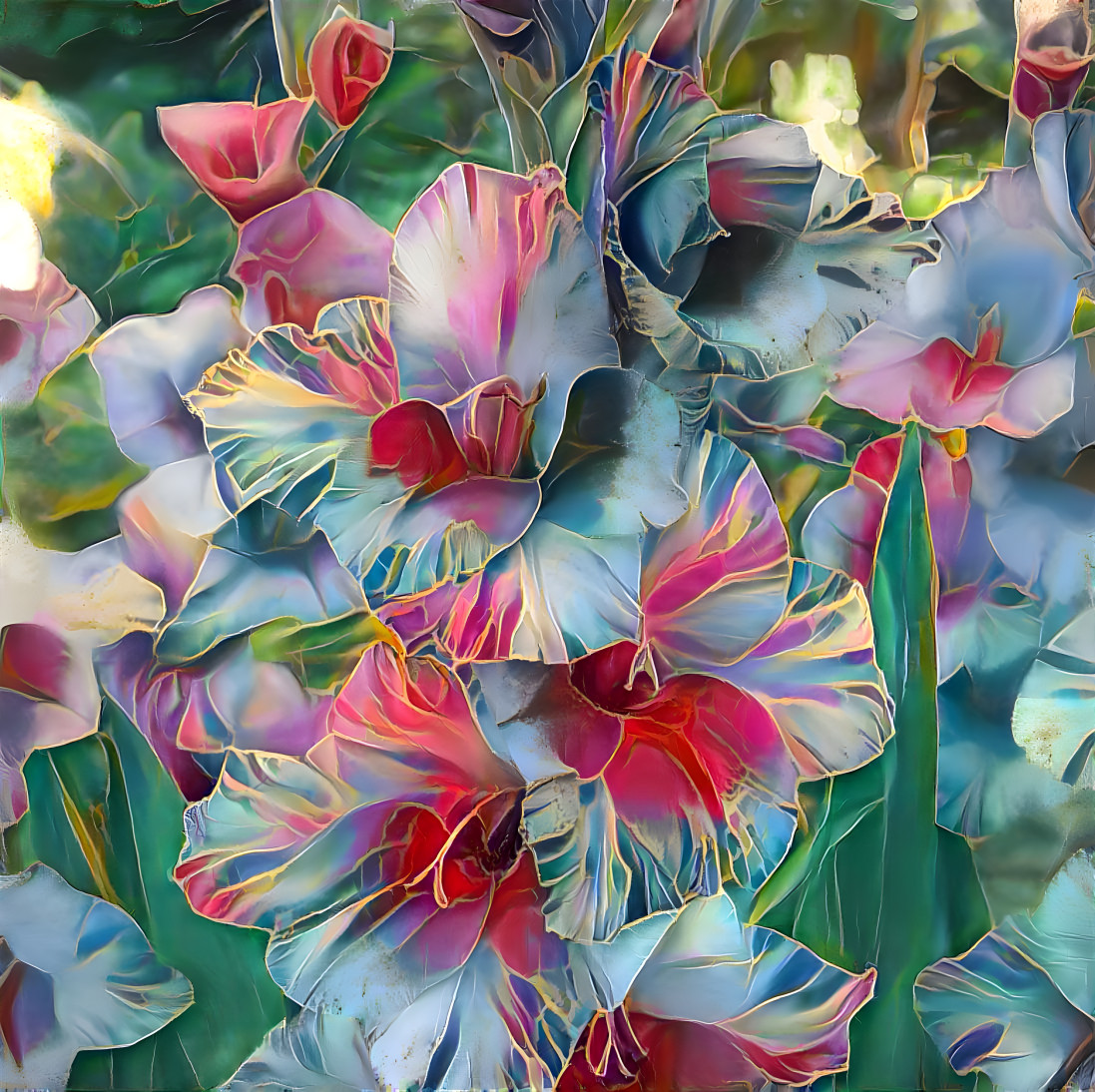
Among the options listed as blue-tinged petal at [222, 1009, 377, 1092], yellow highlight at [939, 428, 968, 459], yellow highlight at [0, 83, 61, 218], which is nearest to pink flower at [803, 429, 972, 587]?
yellow highlight at [939, 428, 968, 459]

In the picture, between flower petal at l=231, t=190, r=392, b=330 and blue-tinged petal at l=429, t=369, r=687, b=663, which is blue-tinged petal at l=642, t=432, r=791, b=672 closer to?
blue-tinged petal at l=429, t=369, r=687, b=663

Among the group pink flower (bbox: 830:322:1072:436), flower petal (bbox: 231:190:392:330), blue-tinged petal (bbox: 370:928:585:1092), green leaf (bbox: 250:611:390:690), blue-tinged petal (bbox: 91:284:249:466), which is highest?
flower petal (bbox: 231:190:392:330)

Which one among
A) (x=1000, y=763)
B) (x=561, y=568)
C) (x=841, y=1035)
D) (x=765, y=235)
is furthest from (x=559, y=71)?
(x=841, y=1035)

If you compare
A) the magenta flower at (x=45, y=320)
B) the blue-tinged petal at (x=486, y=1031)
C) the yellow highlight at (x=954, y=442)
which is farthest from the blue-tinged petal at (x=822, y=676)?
the magenta flower at (x=45, y=320)

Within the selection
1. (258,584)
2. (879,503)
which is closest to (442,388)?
(258,584)

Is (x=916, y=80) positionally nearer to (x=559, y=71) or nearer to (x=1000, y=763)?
(x=559, y=71)

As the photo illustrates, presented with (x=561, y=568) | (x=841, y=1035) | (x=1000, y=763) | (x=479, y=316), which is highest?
(x=479, y=316)

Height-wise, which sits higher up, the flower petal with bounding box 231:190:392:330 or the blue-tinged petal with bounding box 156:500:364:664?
the flower petal with bounding box 231:190:392:330
